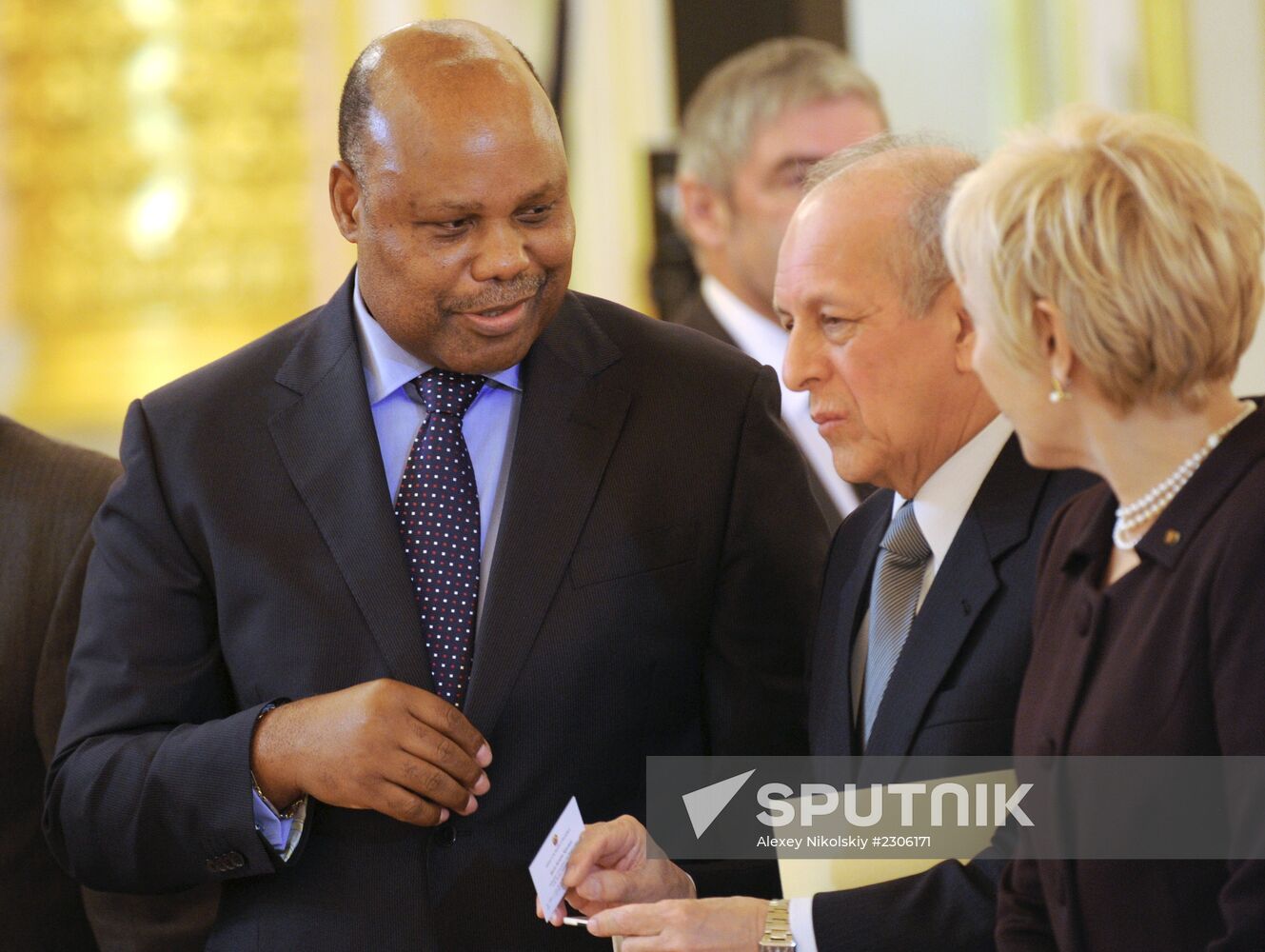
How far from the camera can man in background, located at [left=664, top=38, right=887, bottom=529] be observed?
12.6 feet

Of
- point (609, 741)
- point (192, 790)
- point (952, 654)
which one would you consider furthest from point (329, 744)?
point (952, 654)

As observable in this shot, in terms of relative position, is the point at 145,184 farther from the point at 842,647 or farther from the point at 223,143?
the point at 842,647

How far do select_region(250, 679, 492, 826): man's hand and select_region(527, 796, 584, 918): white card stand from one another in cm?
15

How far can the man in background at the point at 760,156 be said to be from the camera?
3.84 meters

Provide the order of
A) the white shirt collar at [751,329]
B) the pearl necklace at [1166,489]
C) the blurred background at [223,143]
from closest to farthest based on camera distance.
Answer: the pearl necklace at [1166,489]
the white shirt collar at [751,329]
the blurred background at [223,143]

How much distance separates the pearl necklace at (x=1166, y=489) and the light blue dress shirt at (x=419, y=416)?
912 millimetres

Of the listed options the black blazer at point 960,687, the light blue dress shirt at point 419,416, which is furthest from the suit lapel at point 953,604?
the light blue dress shirt at point 419,416

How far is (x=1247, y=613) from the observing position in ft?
4.83

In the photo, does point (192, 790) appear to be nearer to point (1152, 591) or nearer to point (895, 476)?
point (895, 476)

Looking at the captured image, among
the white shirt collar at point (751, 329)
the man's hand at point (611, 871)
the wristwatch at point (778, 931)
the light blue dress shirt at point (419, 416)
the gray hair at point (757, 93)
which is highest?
the gray hair at point (757, 93)

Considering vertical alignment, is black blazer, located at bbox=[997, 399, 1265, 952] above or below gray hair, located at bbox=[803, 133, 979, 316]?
below

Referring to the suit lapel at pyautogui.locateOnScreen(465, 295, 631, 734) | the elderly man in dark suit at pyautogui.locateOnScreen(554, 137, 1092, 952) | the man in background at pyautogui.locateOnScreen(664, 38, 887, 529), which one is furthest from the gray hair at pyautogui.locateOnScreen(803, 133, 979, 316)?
the man in background at pyautogui.locateOnScreen(664, 38, 887, 529)

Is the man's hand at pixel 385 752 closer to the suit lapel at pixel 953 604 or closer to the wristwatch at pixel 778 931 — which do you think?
the wristwatch at pixel 778 931

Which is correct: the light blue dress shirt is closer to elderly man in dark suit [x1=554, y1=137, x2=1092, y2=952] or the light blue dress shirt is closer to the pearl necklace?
elderly man in dark suit [x1=554, y1=137, x2=1092, y2=952]
